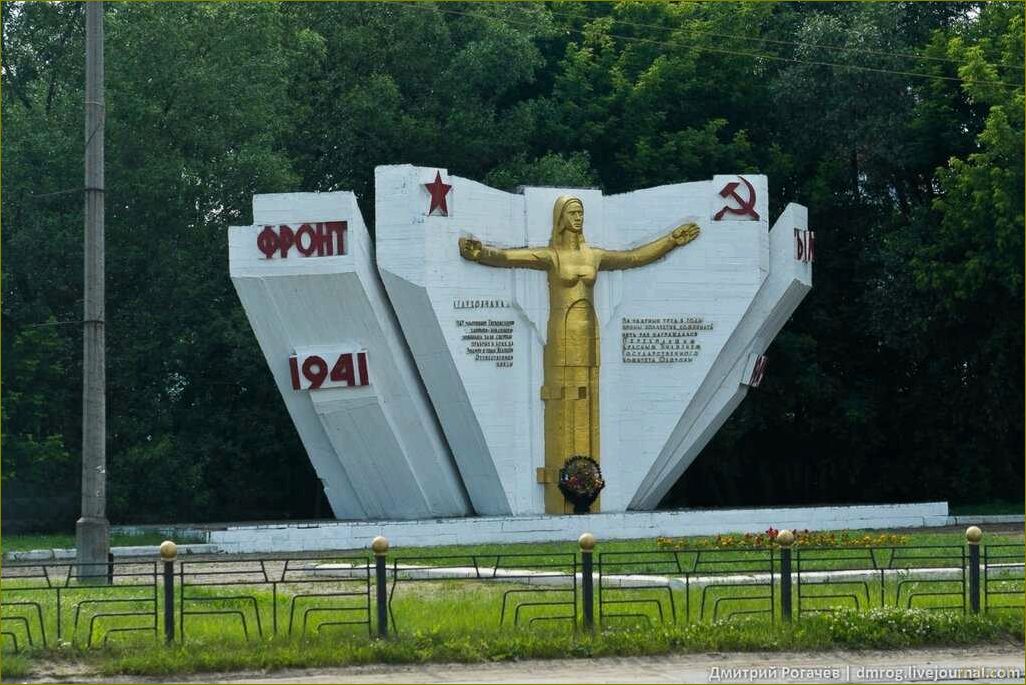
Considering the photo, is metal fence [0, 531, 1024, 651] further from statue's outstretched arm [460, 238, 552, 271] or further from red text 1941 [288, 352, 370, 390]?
statue's outstretched arm [460, 238, 552, 271]

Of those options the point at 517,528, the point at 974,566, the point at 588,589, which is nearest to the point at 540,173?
the point at 517,528

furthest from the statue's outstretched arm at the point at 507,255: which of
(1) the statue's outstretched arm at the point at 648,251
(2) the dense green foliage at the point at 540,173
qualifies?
(2) the dense green foliage at the point at 540,173

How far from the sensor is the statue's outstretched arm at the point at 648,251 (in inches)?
1348

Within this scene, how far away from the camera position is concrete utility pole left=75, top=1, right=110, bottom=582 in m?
23.3

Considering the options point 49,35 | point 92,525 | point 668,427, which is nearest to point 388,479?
point 668,427

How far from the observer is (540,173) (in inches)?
1692

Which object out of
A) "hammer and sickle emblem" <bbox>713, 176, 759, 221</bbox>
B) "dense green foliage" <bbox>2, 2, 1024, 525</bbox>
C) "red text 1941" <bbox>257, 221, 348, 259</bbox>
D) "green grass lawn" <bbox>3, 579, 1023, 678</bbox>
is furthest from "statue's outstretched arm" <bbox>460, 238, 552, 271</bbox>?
"green grass lawn" <bbox>3, 579, 1023, 678</bbox>

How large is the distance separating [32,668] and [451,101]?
1170 inches

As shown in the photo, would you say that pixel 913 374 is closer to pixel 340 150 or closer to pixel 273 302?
pixel 340 150

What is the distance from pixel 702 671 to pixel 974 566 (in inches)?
180

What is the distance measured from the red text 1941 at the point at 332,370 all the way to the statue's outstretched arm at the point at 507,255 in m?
2.89

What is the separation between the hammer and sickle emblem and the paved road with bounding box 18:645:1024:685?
1693cm

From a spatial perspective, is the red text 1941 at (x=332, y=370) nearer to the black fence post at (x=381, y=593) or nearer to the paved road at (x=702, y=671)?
the black fence post at (x=381, y=593)

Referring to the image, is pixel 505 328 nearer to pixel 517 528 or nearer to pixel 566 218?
pixel 566 218
